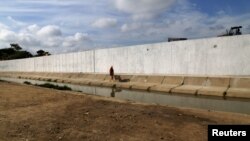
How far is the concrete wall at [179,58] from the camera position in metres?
20.1

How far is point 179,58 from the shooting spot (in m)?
24.0

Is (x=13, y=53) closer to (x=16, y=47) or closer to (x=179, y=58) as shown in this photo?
(x=16, y=47)

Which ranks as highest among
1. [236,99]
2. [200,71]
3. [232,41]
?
[232,41]

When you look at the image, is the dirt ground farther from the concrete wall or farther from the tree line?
the tree line

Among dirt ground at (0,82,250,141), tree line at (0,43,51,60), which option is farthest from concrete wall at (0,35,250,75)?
tree line at (0,43,51,60)

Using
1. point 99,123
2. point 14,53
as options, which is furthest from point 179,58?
point 14,53

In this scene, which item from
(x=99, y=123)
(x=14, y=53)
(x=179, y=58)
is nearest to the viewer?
(x=99, y=123)

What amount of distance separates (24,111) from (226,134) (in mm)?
7553

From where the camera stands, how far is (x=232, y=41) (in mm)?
20359

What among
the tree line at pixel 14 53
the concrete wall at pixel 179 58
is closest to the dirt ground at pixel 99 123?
the concrete wall at pixel 179 58

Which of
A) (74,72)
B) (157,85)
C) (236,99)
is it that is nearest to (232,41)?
(236,99)

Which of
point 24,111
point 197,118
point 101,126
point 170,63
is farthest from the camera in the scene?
point 170,63

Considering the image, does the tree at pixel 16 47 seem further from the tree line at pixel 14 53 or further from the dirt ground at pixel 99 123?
the dirt ground at pixel 99 123

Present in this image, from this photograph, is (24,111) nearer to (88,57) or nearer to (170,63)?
(170,63)
